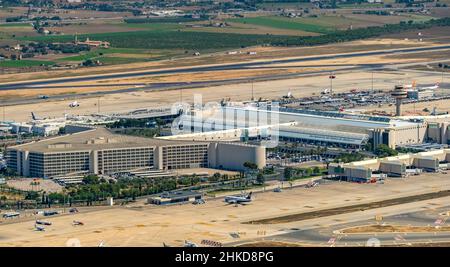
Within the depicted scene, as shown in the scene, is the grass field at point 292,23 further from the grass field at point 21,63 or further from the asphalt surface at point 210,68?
the grass field at point 21,63

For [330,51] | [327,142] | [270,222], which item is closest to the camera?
[270,222]

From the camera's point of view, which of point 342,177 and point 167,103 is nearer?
point 342,177

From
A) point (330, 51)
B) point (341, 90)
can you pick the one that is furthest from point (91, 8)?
point (341, 90)

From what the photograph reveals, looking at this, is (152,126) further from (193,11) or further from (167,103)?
(193,11)

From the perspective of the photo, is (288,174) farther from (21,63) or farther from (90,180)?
(21,63)

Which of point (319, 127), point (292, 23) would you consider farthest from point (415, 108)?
point (292, 23)
